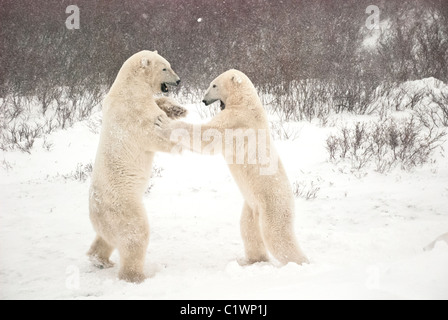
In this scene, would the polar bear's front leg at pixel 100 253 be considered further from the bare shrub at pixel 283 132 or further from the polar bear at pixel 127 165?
the bare shrub at pixel 283 132

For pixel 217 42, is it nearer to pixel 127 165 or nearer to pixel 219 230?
pixel 219 230

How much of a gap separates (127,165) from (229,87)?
100 centimetres

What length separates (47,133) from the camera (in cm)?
665

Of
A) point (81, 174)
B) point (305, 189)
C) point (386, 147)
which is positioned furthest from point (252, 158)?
point (386, 147)

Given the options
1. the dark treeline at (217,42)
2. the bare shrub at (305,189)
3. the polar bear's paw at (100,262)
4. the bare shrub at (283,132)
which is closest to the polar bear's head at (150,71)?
the polar bear's paw at (100,262)

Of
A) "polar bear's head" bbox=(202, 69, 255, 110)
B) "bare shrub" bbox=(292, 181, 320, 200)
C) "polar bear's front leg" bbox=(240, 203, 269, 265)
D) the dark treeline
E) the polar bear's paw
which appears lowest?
the polar bear's paw

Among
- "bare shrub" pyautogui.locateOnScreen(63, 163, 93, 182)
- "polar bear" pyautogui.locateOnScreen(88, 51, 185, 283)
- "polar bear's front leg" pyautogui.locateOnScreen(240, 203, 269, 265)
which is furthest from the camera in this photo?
"bare shrub" pyautogui.locateOnScreen(63, 163, 93, 182)

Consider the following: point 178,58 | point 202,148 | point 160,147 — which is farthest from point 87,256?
point 178,58

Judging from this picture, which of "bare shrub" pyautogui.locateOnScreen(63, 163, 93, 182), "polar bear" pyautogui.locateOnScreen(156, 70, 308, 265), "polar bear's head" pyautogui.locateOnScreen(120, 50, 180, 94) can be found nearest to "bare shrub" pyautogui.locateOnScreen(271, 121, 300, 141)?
"bare shrub" pyautogui.locateOnScreen(63, 163, 93, 182)

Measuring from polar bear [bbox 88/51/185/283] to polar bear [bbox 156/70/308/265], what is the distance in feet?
0.60

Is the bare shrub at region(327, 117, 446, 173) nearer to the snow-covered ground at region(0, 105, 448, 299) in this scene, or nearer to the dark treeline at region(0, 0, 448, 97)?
the snow-covered ground at region(0, 105, 448, 299)

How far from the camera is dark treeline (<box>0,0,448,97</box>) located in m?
9.02

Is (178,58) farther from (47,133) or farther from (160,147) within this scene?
(160,147)

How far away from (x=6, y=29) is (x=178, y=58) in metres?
4.04
